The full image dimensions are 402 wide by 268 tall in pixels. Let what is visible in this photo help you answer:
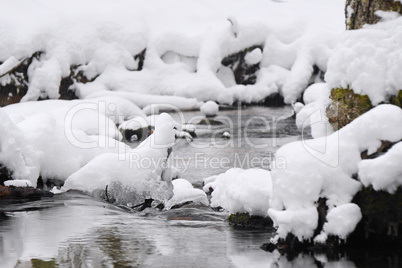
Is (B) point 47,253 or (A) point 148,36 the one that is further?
(A) point 148,36

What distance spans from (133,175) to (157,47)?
20.7 meters

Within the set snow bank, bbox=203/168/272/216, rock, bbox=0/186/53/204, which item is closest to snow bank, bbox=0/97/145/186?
rock, bbox=0/186/53/204

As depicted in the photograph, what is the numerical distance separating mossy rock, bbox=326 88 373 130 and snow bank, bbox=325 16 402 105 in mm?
89

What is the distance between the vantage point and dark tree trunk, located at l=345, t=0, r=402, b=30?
9211mm

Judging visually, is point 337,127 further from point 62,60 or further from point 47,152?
point 62,60

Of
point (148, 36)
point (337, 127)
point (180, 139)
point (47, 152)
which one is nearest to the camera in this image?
point (337, 127)

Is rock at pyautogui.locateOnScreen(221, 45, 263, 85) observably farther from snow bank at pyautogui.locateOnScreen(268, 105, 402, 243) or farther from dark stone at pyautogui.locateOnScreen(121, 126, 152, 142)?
snow bank at pyautogui.locateOnScreen(268, 105, 402, 243)

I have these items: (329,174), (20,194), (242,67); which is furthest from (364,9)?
(242,67)

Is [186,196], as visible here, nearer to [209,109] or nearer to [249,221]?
[249,221]

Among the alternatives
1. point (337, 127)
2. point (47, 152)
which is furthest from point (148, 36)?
point (337, 127)

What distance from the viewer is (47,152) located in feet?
39.4

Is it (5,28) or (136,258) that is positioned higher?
(5,28)

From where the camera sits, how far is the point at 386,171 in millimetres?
6930

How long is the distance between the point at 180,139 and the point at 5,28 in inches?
554
